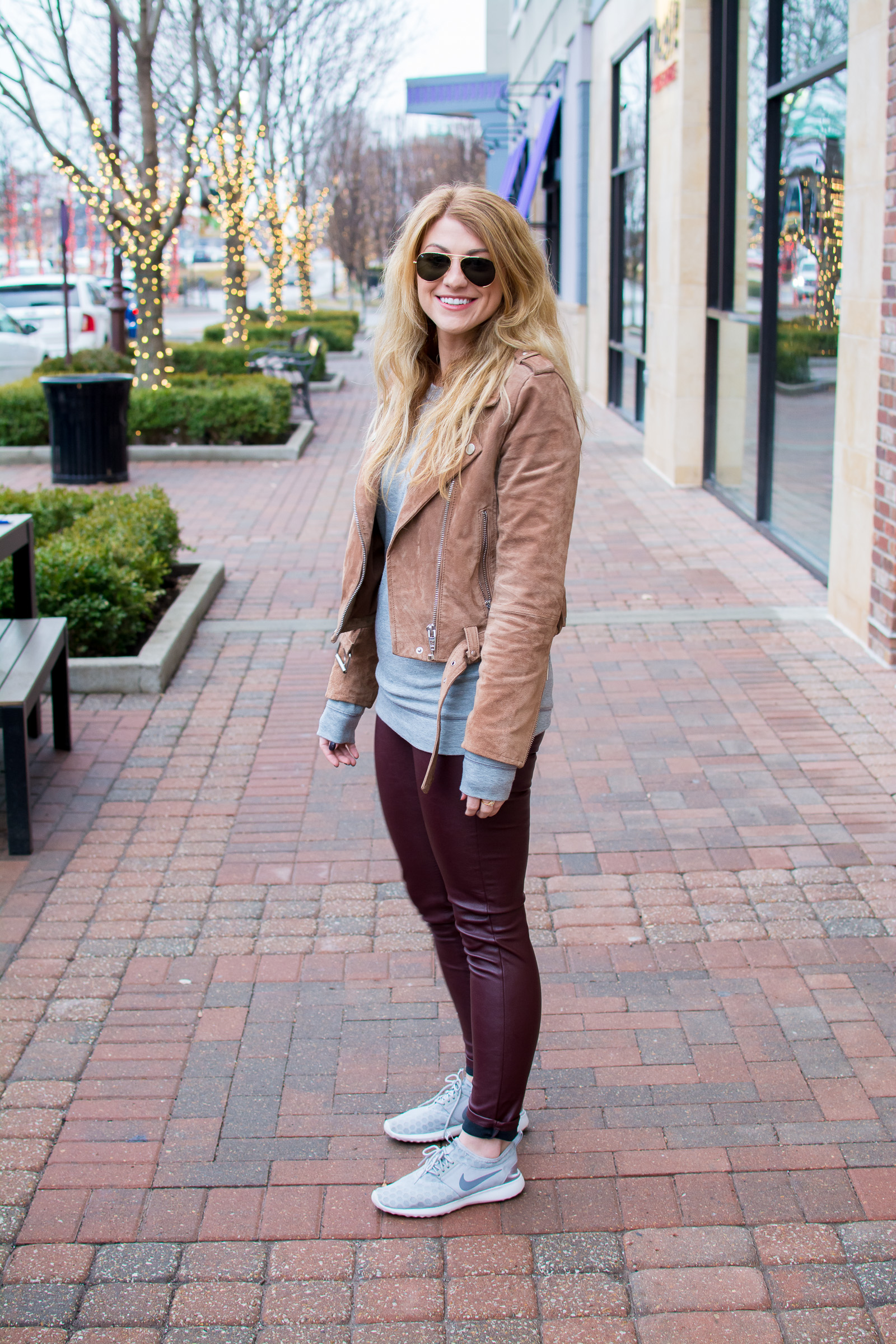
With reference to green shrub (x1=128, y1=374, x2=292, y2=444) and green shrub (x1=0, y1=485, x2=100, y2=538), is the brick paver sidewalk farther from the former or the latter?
green shrub (x1=128, y1=374, x2=292, y2=444)

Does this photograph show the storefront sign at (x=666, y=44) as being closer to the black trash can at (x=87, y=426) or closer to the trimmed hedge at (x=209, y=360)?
the black trash can at (x=87, y=426)

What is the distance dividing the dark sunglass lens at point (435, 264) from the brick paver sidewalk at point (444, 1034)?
1.84m

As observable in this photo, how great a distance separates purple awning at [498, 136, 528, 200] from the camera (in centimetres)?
2438

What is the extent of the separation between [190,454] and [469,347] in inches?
439

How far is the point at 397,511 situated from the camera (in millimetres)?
2496

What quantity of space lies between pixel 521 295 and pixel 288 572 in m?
5.98

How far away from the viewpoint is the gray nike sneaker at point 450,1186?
2.68 metres

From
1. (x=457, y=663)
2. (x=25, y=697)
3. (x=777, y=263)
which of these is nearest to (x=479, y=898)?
(x=457, y=663)

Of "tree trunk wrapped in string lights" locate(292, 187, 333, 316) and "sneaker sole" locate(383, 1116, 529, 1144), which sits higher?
"tree trunk wrapped in string lights" locate(292, 187, 333, 316)

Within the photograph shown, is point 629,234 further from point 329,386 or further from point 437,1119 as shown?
point 437,1119

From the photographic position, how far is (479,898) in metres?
2.54

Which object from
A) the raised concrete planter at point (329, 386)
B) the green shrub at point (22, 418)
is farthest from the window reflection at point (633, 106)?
the green shrub at point (22, 418)

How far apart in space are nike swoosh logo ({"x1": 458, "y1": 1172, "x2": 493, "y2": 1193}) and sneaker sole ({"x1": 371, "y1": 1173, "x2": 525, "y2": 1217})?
0.06ft

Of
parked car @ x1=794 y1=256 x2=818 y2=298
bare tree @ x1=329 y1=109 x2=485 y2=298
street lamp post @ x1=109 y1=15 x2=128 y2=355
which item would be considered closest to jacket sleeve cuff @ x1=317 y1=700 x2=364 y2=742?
parked car @ x1=794 y1=256 x2=818 y2=298
